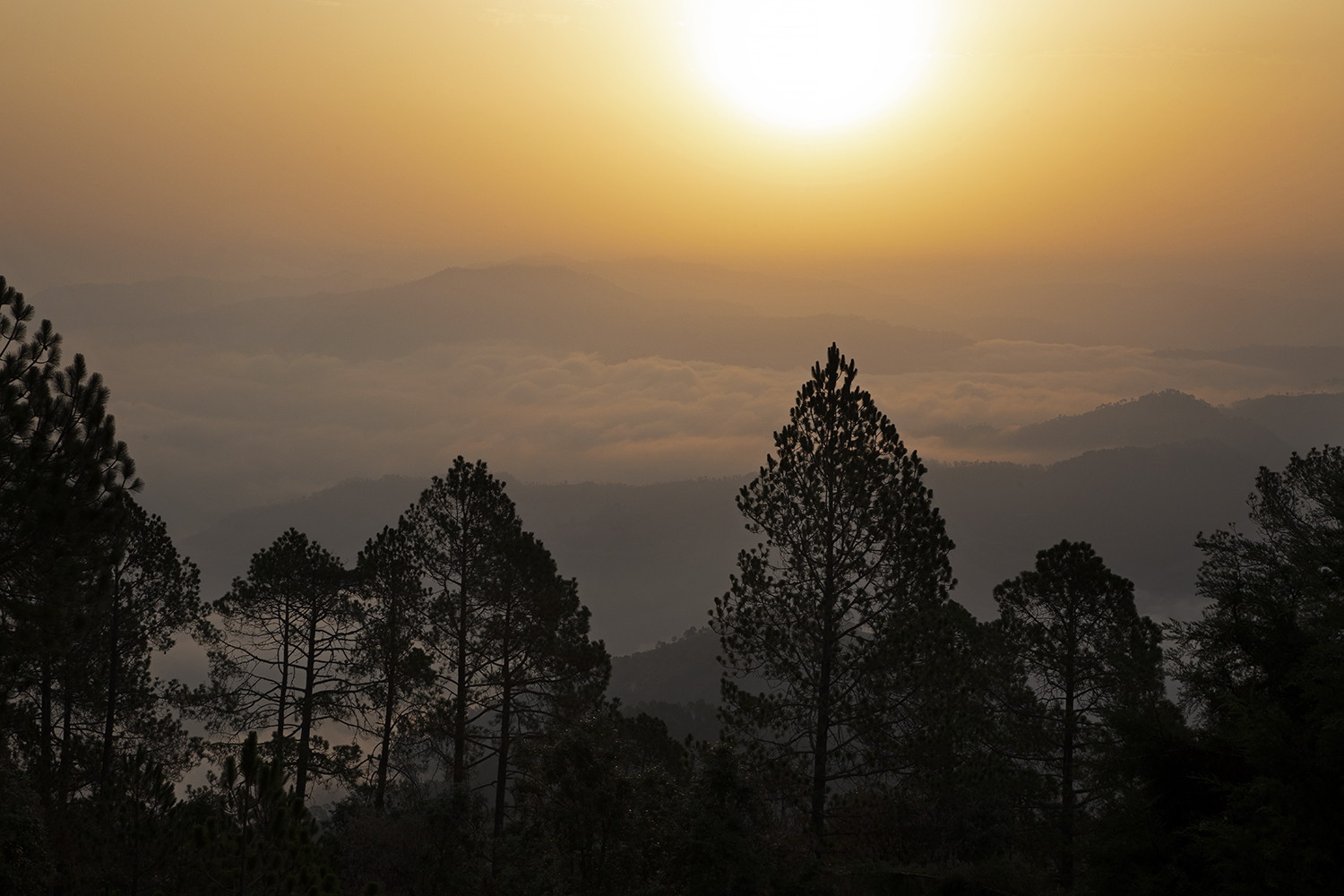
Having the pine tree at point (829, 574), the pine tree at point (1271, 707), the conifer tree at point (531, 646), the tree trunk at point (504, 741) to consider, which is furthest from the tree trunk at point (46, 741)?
the pine tree at point (1271, 707)

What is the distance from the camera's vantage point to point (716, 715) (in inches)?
919

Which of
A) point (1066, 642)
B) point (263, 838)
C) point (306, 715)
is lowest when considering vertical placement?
point (263, 838)

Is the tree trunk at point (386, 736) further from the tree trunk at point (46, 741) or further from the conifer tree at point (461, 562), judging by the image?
the tree trunk at point (46, 741)

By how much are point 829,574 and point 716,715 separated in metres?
6.05

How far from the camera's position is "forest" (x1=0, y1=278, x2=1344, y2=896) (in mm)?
12133

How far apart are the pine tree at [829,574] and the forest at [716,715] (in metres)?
0.08

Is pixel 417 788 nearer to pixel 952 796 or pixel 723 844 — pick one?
pixel 952 796

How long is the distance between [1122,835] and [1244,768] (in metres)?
1.93

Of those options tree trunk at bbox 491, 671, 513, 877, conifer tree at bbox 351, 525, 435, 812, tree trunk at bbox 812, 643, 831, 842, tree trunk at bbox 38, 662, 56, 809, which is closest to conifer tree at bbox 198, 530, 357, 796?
conifer tree at bbox 351, 525, 435, 812

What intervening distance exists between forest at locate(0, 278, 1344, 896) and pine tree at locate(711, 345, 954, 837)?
0.08m

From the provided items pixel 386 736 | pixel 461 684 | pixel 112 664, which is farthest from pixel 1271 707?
pixel 112 664

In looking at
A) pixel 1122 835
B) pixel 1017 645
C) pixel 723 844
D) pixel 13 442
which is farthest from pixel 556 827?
pixel 1017 645

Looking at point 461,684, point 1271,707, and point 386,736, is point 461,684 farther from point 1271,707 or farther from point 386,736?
point 1271,707

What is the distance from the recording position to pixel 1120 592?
23.2 meters
